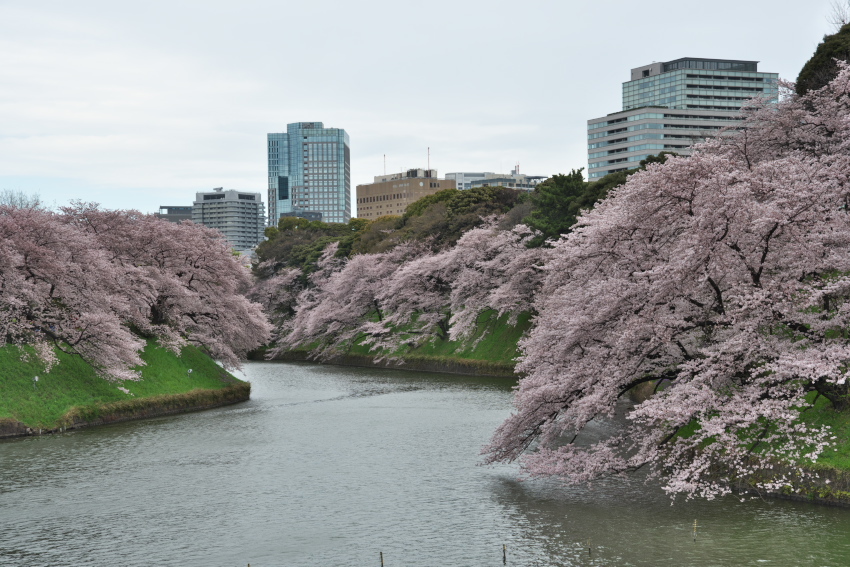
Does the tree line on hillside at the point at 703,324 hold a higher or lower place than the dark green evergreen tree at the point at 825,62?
lower

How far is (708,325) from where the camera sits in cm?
2638

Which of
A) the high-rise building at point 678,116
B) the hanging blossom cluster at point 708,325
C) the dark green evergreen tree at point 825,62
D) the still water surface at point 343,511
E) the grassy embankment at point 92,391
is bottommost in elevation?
the still water surface at point 343,511

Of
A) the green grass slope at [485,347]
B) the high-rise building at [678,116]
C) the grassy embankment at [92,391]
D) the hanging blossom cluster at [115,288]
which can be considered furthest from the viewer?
the high-rise building at [678,116]

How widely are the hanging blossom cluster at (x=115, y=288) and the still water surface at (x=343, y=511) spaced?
6012 mm

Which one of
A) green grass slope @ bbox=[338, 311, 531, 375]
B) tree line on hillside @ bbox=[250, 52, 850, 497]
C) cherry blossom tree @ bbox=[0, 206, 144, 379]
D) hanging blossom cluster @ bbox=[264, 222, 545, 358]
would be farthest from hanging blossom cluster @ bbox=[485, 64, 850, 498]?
green grass slope @ bbox=[338, 311, 531, 375]

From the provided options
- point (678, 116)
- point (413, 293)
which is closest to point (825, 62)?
point (413, 293)

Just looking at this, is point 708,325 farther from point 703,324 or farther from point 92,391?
point 92,391

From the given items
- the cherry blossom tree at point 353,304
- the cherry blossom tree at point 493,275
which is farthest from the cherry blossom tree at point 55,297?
the cherry blossom tree at point 353,304

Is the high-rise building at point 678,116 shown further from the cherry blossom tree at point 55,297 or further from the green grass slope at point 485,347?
the cherry blossom tree at point 55,297

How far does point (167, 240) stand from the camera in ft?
183

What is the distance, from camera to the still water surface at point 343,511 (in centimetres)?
2097

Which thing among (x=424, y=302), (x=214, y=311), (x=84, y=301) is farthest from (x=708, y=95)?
(x=84, y=301)

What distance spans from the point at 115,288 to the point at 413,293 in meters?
37.5

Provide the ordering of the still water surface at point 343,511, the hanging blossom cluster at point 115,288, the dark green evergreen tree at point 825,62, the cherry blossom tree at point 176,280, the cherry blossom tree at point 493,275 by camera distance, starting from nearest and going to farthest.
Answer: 1. the still water surface at point 343,511
2. the hanging blossom cluster at point 115,288
3. the dark green evergreen tree at point 825,62
4. the cherry blossom tree at point 176,280
5. the cherry blossom tree at point 493,275
